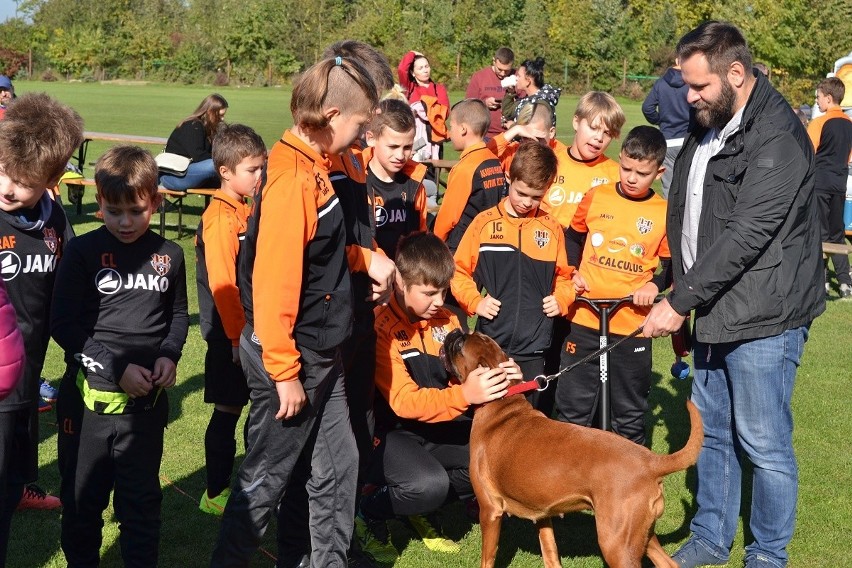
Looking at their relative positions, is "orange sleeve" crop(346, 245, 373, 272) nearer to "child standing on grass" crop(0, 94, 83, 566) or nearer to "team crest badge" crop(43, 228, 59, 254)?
"child standing on grass" crop(0, 94, 83, 566)

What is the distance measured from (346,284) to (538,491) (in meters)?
1.26

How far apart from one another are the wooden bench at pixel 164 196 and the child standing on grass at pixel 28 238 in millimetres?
7809

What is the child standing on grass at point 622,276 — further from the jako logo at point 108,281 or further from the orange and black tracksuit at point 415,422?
the jako logo at point 108,281

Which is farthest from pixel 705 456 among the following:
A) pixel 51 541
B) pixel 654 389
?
pixel 51 541

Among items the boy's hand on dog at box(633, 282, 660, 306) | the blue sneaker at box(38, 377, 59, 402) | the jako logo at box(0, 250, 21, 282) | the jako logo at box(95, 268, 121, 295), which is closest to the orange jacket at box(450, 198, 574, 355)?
the boy's hand on dog at box(633, 282, 660, 306)

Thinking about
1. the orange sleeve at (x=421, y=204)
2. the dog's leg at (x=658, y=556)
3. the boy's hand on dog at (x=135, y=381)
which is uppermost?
the orange sleeve at (x=421, y=204)

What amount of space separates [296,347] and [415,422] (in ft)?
4.48

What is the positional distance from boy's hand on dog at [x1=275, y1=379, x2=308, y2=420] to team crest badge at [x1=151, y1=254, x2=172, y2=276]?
2.92 feet

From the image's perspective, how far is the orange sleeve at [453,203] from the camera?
19.9 feet

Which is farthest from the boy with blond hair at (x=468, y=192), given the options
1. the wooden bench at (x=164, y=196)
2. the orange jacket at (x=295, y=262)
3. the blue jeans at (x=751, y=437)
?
the wooden bench at (x=164, y=196)

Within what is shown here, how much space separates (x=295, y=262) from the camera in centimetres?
311

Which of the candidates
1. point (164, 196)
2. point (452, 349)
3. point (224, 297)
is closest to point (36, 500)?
point (224, 297)

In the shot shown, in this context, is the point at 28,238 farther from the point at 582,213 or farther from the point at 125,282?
the point at 582,213

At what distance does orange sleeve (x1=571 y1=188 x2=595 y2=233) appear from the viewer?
522 cm
